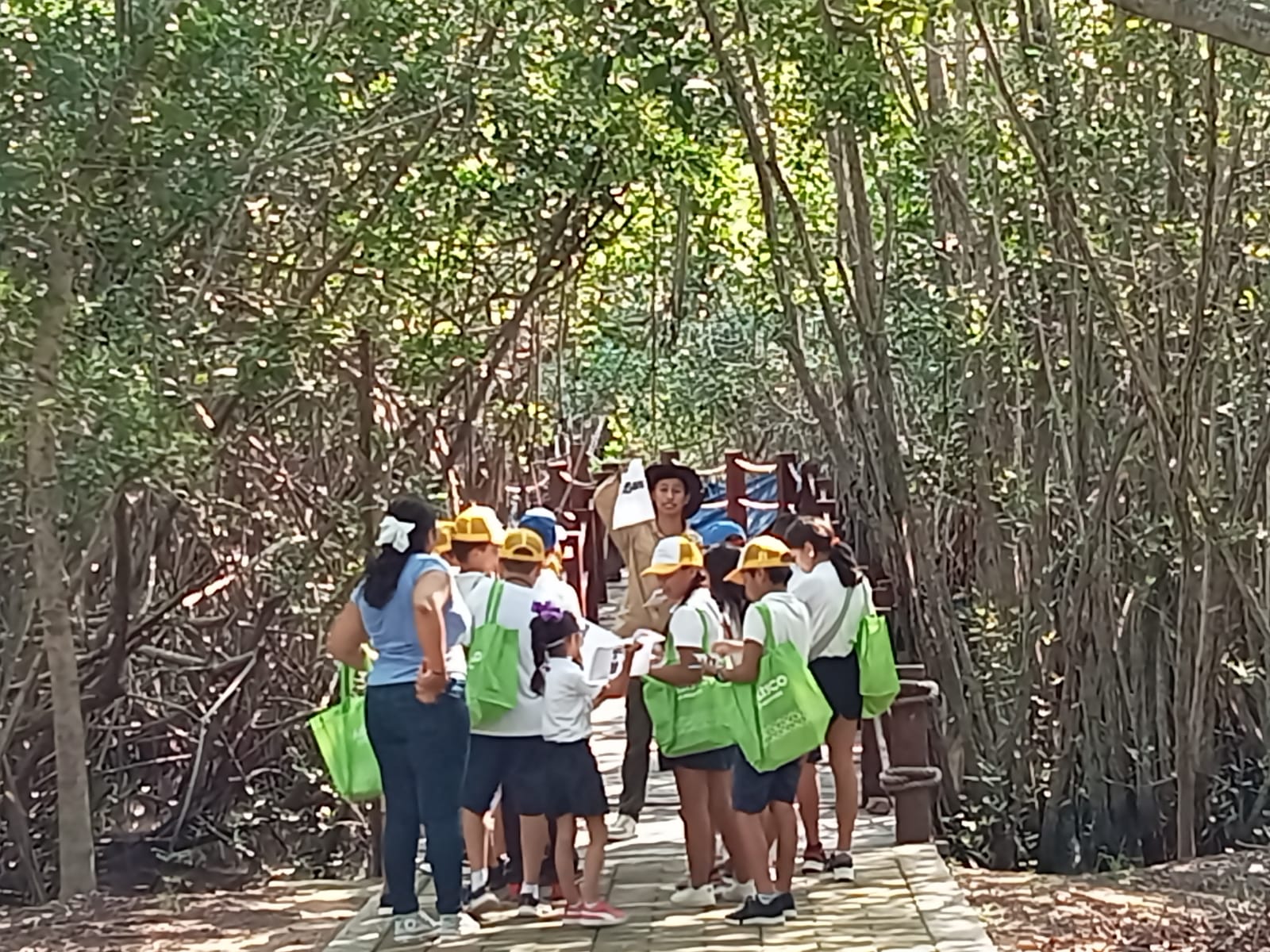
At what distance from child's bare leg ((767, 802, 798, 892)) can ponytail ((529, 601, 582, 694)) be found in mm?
895

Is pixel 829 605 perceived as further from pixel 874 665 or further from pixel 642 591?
pixel 642 591

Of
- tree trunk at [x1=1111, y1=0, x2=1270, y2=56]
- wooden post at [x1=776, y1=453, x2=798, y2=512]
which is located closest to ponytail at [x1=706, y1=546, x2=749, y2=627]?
tree trunk at [x1=1111, y1=0, x2=1270, y2=56]

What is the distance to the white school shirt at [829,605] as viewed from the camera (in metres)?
7.45

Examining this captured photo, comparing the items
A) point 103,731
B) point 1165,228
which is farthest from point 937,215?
point 103,731

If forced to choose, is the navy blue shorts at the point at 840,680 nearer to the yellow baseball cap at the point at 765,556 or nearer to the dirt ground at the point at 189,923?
the yellow baseball cap at the point at 765,556

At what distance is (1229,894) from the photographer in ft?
26.5

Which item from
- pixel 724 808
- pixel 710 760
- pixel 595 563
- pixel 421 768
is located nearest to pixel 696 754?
pixel 710 760

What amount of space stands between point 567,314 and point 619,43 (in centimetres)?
578

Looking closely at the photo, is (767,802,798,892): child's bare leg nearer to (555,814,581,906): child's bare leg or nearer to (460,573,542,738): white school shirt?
(555,814,581,906): child's bare leg

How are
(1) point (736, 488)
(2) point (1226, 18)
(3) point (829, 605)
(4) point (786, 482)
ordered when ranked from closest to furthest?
(2) point (1226, 18) → (3) point (829, 605) → (4) point (786, 482) → (1) point (736, 488)

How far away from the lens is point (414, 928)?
6.87m

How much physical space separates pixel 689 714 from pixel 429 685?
0.97 metres

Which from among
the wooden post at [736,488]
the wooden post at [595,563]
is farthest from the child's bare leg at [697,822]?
the wooden post at [736,488]

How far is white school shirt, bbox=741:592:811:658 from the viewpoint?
22.2ft
